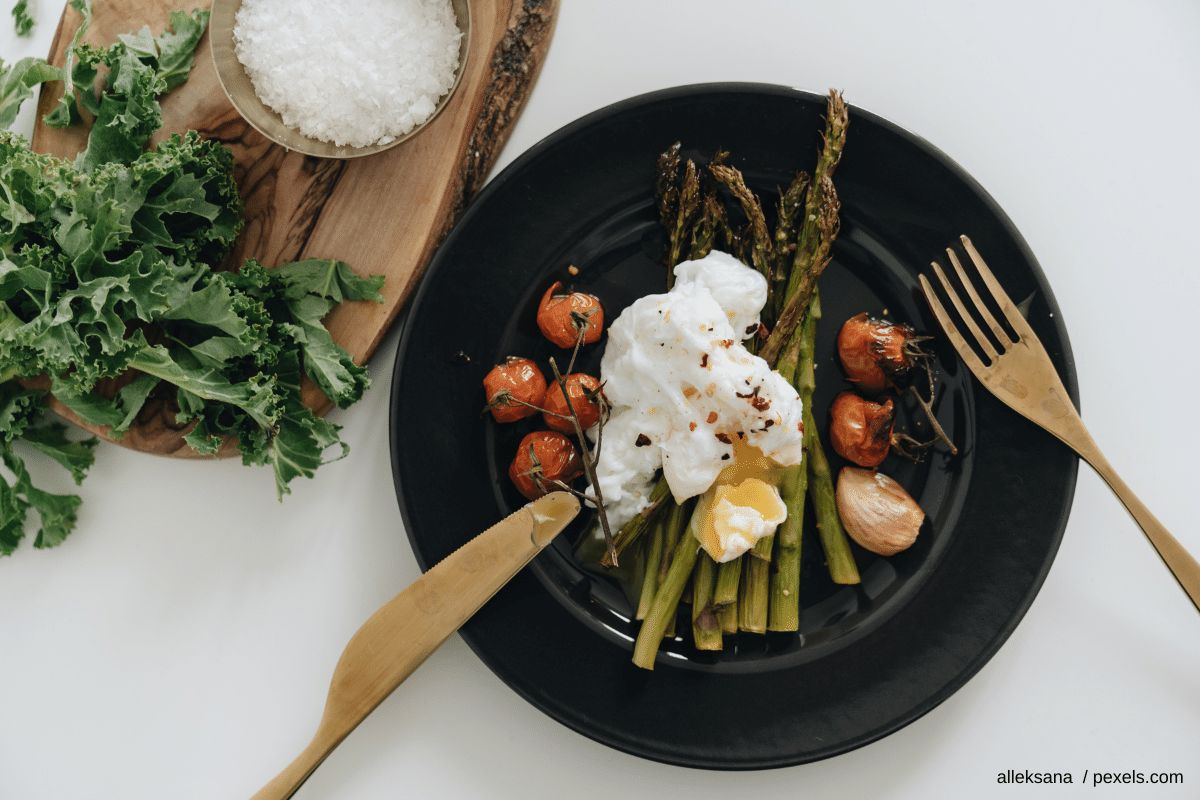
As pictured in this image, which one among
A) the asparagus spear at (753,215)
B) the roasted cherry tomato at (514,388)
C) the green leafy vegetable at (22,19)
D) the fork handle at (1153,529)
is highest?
the asparagus spear at (753,215)

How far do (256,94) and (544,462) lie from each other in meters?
1.15

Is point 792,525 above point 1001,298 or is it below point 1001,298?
below

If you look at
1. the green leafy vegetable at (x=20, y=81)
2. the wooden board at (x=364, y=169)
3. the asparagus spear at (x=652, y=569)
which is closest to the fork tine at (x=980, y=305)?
the asparagus spear at (x=652, y=569)

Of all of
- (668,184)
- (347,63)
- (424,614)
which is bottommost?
(424,614)

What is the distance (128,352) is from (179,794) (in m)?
1.26

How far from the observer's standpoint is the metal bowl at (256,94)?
75.7 inches

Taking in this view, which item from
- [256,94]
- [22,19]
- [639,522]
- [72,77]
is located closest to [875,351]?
[639,522]

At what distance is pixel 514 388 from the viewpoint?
77.6 inches

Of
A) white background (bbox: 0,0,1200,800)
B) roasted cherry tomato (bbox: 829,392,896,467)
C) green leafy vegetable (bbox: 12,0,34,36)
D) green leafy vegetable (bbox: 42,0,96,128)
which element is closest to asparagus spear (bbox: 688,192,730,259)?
white background (bbox: 0,0,1200,800)

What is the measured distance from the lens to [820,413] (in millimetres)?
2076

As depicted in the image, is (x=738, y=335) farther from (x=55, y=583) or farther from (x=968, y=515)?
(x=55, y=583)

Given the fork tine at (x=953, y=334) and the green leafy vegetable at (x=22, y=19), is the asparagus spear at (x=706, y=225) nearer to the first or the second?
the fork tine at (x=953, y=334)

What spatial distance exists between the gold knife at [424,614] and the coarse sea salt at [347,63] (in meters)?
0.99

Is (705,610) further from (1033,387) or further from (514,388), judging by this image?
(1033,387)
